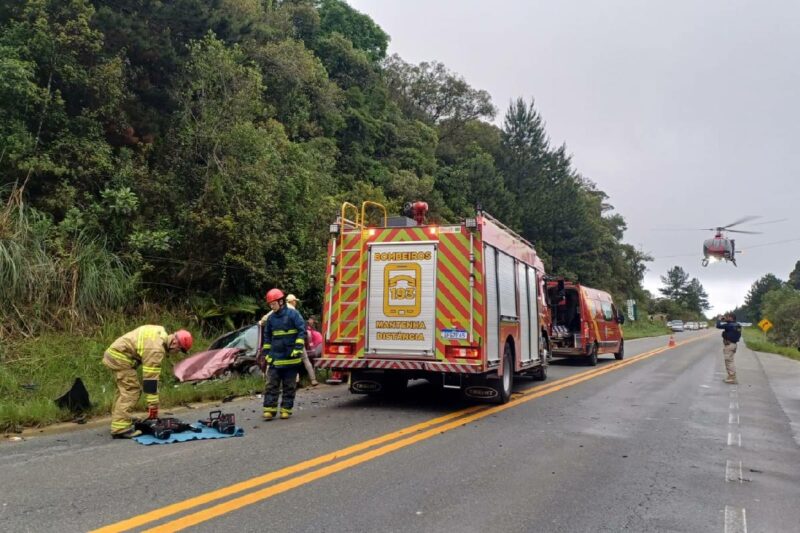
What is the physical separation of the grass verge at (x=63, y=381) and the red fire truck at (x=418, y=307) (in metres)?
2.21

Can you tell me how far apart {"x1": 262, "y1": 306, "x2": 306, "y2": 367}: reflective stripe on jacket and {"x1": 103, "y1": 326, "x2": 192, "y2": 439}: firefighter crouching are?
4.96 ft

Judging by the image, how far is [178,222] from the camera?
15008 millimetres

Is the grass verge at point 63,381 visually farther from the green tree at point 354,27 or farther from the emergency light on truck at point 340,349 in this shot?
the green tree at point 354,27

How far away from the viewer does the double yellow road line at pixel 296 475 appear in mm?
4027

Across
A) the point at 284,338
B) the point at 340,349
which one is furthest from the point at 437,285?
the point at 284,338

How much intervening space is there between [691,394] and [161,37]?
646 inches

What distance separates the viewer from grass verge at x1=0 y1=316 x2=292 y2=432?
7.48m

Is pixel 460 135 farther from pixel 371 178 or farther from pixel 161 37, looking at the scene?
pixel 161 37

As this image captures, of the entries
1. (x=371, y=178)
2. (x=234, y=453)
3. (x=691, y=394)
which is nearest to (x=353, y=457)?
(x=234, y=453)

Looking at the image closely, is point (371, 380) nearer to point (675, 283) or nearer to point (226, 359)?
point (226, 359)

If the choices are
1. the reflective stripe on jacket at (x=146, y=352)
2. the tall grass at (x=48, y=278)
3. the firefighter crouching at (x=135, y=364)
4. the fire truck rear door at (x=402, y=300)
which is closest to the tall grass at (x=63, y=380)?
the tall grass at (x=48, y=278)

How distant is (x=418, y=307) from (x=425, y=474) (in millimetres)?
3791

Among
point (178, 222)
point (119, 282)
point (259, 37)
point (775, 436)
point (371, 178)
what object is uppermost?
point (259, 37)

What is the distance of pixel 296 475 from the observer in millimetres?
5168
